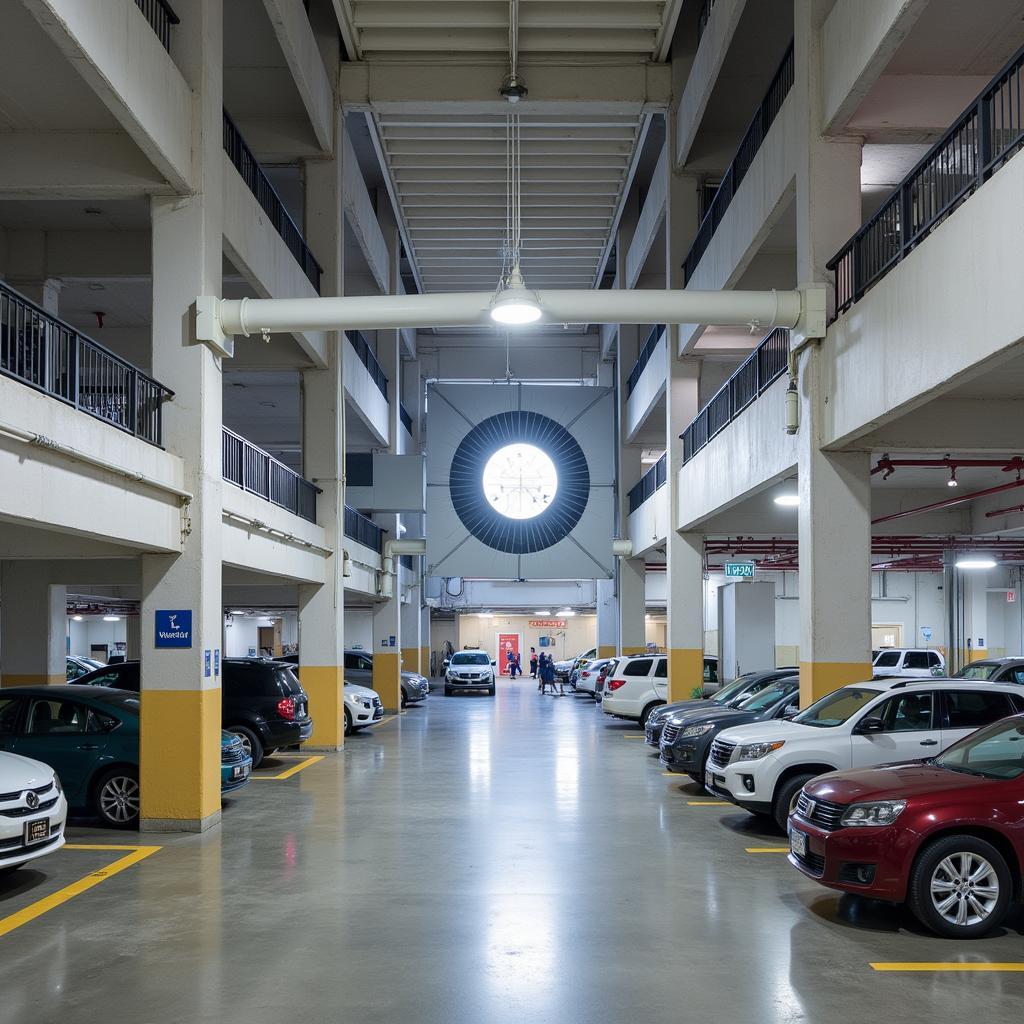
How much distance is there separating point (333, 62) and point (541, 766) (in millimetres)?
13246

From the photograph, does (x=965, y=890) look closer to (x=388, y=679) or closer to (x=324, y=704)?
(x=324, y=704)

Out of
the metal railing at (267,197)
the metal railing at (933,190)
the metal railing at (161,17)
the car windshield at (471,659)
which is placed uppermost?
the metal railing at (161,17)

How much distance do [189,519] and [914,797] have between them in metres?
8.06

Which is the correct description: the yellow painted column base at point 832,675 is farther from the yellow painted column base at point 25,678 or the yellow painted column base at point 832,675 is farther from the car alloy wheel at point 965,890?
the yellow painted column base at point 25,678

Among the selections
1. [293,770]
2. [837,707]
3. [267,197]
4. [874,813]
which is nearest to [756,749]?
[837,707]

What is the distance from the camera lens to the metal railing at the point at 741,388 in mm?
14688

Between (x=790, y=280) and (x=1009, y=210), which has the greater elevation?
(x=790, y=280)

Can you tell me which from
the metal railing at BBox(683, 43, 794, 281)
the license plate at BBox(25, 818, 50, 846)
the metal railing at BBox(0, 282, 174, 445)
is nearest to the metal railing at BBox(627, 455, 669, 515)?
the metal railing at BBox(683, 43, 794, 281)

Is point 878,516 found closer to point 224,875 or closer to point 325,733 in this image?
point 325,733

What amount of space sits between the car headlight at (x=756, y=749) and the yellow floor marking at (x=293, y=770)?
7680 mm

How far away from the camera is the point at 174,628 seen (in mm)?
12320

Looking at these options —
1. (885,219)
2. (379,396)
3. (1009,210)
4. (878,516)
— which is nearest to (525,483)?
(379,396)

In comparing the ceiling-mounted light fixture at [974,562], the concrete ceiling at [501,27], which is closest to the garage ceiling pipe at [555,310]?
the concrete ceiling at [501,27]

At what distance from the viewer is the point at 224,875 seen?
32.7 feet
